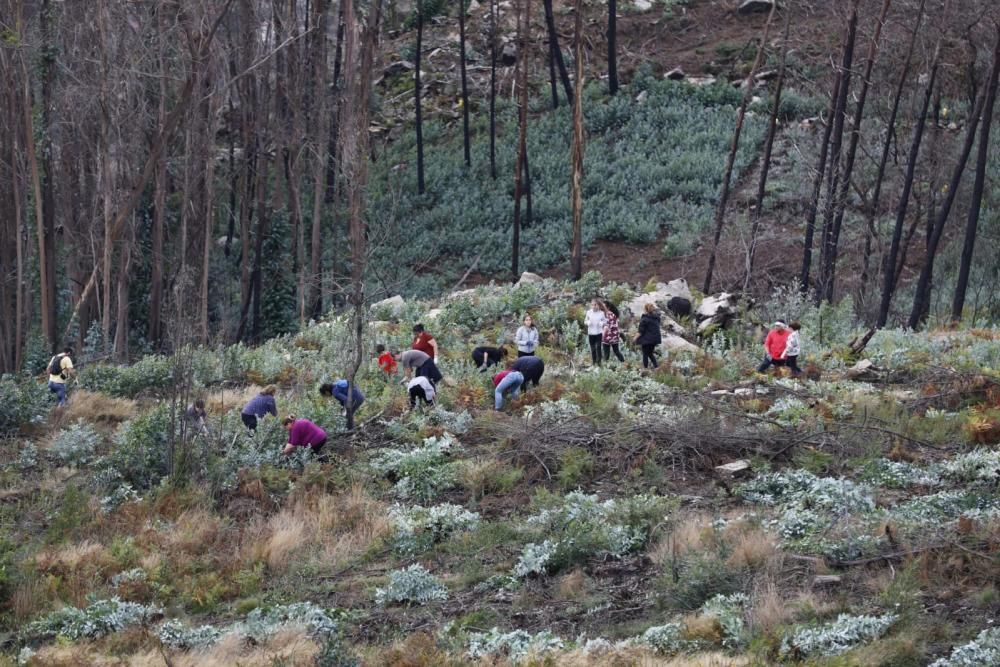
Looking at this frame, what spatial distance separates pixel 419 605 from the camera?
1265 centimetres

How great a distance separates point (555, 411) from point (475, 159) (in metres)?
39.0

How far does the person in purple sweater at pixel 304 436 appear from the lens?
57.0ft

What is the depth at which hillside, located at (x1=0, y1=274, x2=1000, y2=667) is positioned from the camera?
1094cm

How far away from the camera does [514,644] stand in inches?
425

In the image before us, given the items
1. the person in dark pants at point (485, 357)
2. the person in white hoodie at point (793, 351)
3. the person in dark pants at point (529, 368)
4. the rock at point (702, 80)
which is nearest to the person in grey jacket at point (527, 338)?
the person in dark pants at point (485, 357)

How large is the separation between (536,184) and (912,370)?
32.5 meters

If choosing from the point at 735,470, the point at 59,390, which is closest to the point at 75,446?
the point at 59,390

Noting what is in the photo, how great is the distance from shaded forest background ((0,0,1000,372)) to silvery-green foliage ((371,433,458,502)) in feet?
7.64

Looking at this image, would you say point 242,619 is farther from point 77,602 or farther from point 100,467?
point 100,467

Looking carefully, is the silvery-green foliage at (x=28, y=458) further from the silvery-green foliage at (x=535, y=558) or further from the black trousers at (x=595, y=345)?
the black trousers at (x=595, y=345)

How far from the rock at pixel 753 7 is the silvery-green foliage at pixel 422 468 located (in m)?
50.4

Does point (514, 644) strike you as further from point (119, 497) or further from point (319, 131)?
point (319, 131)

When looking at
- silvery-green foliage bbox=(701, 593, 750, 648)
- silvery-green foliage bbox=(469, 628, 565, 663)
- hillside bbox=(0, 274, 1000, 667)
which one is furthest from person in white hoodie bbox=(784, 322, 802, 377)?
silvery-green foliage bbox=(469, 628, 565, 663)

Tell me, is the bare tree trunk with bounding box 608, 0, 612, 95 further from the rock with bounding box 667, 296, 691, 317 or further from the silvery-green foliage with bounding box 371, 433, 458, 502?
the silvery-green foliage with bounding box 371, 433, 458, 502
